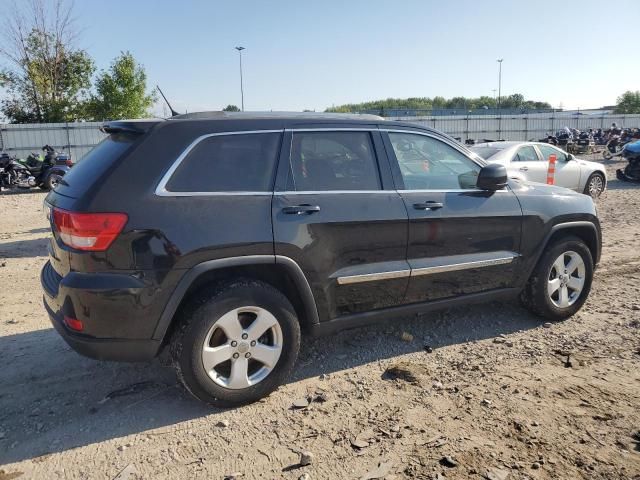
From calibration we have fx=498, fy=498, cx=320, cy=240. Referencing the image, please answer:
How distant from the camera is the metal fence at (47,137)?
2139 centimetres

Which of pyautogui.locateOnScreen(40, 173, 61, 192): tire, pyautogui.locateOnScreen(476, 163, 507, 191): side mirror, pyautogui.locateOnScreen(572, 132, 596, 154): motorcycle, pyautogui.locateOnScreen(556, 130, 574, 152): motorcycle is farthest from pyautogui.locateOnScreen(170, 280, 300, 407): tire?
pyautogui.locateOnScreen(572, 132, 596, 154): motorcycle

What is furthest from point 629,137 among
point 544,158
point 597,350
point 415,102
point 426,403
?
point 415,102

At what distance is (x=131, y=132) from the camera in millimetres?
3172

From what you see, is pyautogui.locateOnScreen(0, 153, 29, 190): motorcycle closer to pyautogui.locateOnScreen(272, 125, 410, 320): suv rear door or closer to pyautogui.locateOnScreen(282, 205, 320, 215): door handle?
pyautogui.locateOnScreen(272, 125, 410, 320): suv rear door

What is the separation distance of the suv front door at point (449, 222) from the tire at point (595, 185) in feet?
31.2

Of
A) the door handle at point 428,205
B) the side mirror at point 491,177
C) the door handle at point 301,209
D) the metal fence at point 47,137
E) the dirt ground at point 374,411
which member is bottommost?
the dirt ground at point 374,411

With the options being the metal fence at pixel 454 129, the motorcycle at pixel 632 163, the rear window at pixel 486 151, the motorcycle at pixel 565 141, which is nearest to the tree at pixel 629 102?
the metal fence at pixel 454 129

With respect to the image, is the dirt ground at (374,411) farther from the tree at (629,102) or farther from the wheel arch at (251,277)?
the tree at (629,102)

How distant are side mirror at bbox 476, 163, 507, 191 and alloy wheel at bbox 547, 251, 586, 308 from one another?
111cm

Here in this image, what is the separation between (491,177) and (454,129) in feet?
90.3

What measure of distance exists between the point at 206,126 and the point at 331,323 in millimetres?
1608

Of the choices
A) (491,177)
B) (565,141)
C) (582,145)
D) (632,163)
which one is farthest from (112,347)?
(565,141)

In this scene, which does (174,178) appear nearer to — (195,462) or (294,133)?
(294,133)

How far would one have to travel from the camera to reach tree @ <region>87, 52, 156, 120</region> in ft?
94.3
